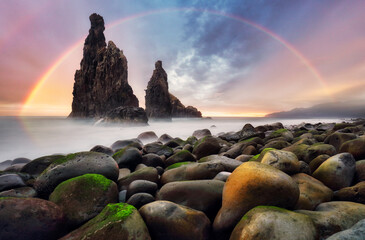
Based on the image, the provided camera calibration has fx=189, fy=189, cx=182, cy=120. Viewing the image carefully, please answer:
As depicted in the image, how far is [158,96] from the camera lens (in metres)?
69.1

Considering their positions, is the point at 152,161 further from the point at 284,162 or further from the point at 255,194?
the point at 255,194

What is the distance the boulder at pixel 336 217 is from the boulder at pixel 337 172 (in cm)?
67

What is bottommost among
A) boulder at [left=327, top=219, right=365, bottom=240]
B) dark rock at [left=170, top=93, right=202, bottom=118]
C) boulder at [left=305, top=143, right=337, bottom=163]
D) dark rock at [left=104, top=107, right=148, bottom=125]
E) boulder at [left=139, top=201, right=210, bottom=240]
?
boulder at [left=139, top=201, right=210, bottom=240]

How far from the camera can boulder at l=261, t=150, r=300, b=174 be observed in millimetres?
2799

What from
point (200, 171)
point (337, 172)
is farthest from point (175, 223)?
point (337, 172)


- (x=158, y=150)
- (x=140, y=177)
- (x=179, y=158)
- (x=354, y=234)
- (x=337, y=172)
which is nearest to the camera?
(x=354, y=234)

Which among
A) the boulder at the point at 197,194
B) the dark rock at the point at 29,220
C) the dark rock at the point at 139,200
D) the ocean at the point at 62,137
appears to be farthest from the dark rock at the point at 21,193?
the ocean at the point at 62,137

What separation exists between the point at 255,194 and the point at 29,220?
236 cm

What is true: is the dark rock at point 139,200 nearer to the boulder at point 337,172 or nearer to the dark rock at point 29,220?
the dark rock at point 29,220

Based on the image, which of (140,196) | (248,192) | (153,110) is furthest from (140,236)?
(153,110)

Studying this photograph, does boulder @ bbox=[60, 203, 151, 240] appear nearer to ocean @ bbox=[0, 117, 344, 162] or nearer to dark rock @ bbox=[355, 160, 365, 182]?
dark rock @ bbox=[355, 160, 365, 182]

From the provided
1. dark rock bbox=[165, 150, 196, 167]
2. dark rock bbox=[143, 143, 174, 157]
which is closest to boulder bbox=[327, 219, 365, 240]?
dark rock bbox=[165, 150, 196, 167]

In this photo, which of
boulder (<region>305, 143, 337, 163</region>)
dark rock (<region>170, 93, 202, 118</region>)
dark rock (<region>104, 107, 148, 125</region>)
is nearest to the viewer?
boulder (<region>305, 143, 337, 163</region>)

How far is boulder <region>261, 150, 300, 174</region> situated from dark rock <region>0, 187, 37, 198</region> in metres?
3.60
